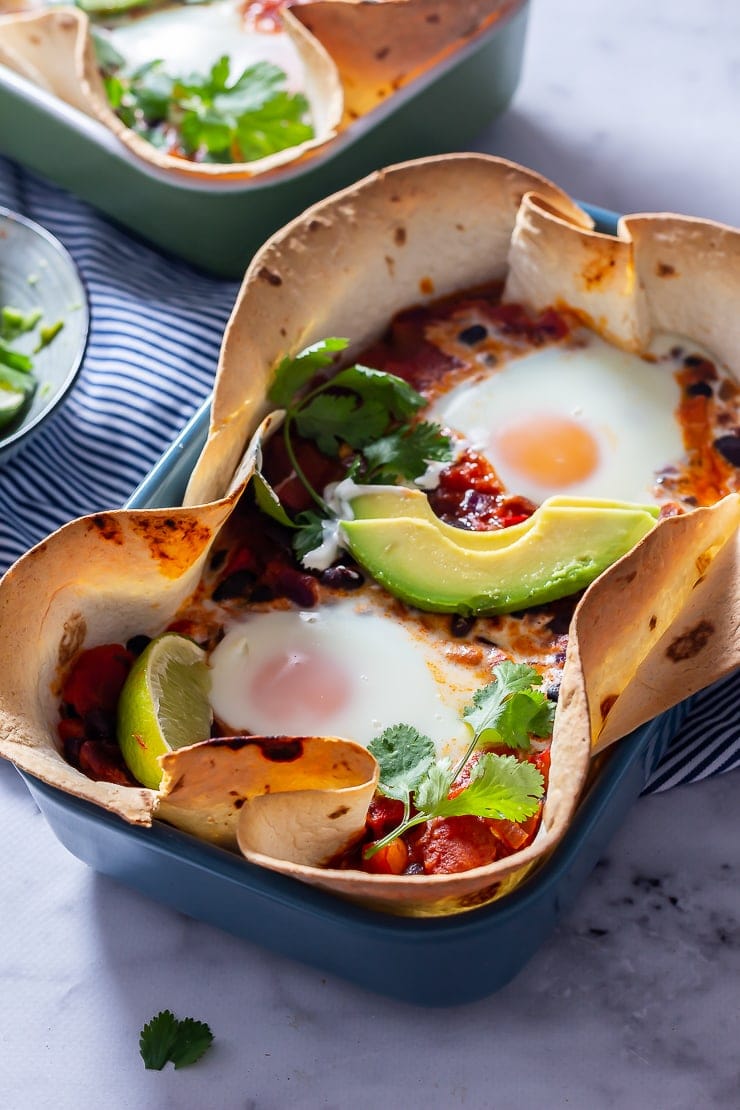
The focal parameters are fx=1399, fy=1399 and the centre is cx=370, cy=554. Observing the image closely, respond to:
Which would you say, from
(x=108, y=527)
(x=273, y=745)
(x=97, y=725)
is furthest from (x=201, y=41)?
(x=273, y=745)

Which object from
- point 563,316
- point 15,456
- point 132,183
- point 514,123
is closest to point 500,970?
point 563,316

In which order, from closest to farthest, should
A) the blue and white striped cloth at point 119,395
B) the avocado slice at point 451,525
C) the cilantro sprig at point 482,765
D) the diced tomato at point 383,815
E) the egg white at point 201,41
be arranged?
the cilantro sprig at point 482,765, the diced tomato at point 383,815, the avocado slice at point 451,525, the blue and white striped cloth at point 119,395, the egg white at point 201,41

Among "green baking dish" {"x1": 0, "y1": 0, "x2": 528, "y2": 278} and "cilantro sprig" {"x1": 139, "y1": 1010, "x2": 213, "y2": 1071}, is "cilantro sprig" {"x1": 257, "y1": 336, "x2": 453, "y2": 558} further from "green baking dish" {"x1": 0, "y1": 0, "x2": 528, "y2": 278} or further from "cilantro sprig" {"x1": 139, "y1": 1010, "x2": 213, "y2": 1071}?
"cilantro sprig" {"x1": 139, "y1": 1010, "x2": 213, "y2": 1071}

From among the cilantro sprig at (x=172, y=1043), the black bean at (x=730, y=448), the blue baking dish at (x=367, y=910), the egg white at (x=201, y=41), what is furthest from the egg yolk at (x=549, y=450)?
the egg white at (x=201, y=41)

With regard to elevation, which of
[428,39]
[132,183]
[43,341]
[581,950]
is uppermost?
[428,39]

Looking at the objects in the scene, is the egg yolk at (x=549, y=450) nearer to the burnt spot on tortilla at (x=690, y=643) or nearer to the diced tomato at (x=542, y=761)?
the burnt spot on tortilla at (x=690, y=643)

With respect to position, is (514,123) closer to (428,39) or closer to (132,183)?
(428,39)

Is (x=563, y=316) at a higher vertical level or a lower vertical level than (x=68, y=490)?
higher
